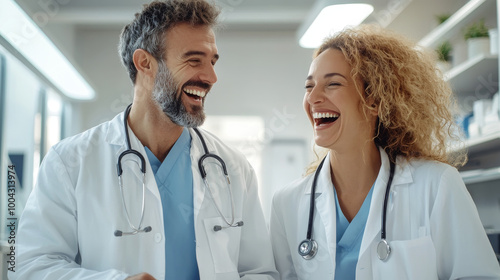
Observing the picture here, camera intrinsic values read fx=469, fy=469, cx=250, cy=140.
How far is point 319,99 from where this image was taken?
1.36 m

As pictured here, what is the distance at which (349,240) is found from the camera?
51.1 inches

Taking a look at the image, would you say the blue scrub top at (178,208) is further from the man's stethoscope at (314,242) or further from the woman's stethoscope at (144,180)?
the man's stethoscope at (314,242)

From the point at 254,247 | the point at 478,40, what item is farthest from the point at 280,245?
the point at 478,40

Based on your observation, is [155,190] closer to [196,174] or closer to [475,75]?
[196,174]

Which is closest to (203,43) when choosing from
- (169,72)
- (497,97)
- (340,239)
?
(169,72)

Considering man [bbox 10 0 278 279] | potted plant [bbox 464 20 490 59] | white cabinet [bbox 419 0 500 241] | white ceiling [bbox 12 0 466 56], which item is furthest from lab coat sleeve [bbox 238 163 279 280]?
potted plant [bbox 464 20 490 59]

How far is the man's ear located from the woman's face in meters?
0.49

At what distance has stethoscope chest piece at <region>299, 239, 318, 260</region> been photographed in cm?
128

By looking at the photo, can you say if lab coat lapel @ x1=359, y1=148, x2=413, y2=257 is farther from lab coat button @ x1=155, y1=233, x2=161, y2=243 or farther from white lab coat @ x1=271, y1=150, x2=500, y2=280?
lab coat button @ x1=155, y1=233, x2=161, y2=243

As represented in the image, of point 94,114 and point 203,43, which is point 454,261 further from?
point 94,114

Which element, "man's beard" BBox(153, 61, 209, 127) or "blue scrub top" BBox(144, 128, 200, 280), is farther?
"man's beard" BBox(153, 61, 209, 127)

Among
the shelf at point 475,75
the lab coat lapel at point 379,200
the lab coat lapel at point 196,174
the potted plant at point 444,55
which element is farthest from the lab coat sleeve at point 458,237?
the potted plant at point 444,55

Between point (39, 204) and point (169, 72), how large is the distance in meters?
0.51

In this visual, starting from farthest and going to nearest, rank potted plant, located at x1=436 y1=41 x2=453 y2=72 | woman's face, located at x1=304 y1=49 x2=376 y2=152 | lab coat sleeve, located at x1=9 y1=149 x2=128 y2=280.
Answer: potted plant, located at x1=436 y1=41 x2=453 y2=72
woman's face, located at x1=304 y1=49 x2=376 y2=152
lab coat sleeve, located at x1=9 y1=149 x2=128 y2=280
